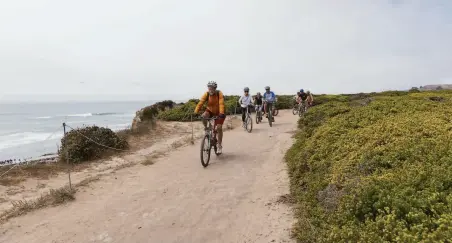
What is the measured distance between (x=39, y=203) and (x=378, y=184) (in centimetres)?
668

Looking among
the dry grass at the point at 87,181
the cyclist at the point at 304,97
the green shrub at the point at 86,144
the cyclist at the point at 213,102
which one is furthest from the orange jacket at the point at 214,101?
the cyclist at the point at 304,97

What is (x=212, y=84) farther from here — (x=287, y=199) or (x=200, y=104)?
(x=287, y=199)

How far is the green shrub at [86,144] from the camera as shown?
12.7m

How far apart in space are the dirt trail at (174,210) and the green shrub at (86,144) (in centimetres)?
271

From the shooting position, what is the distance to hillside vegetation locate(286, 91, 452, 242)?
367cm

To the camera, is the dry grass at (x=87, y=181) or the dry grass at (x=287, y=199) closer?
the dry grass at (x=287, y=199)

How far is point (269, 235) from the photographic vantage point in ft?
19.2

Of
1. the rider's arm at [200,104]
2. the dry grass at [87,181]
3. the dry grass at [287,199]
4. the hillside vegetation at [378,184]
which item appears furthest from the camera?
the rider's arm at [200,104]

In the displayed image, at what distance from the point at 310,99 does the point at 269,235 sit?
20420 mm

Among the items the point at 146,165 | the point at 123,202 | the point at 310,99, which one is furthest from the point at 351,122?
the point at 310,99

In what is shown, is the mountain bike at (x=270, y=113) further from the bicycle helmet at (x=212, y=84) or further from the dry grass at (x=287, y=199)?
the dry grass at (x=287, y=199)

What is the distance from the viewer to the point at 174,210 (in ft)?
23.4

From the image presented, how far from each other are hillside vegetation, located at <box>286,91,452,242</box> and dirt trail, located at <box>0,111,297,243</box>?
2.19ft

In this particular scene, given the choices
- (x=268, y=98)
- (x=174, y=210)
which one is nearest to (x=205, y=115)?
(x=174, y=210)
